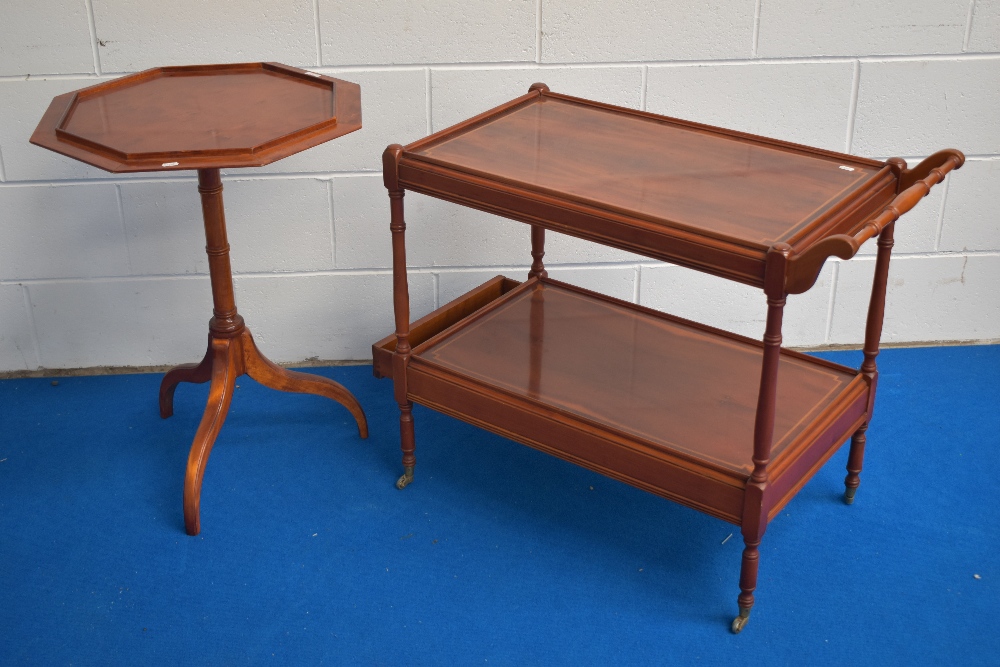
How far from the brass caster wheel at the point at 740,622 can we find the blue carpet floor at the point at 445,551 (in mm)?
18

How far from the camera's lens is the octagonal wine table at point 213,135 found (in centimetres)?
214

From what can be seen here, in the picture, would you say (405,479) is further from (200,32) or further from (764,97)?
(764,97)

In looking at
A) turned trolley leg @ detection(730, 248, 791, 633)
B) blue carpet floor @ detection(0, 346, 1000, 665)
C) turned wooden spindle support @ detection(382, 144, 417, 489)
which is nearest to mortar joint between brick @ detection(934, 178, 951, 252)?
blue carpet floor @ detection(0, 346, 1000, 665)

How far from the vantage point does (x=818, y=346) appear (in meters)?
3.27

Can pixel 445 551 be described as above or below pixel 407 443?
below

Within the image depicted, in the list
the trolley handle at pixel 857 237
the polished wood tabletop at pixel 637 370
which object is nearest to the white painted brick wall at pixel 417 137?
the polished wood tabletop at pixel 637 370

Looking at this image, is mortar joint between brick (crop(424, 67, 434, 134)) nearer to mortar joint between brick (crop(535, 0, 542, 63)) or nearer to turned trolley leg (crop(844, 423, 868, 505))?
mortar joint between brick (crop(535, 0, 542, 63))

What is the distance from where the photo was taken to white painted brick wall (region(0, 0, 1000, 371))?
9.30 feet

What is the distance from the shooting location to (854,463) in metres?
2.56

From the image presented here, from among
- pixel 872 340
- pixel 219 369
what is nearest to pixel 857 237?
pixel 872 340

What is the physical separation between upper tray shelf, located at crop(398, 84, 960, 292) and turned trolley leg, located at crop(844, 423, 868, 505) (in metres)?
0.61

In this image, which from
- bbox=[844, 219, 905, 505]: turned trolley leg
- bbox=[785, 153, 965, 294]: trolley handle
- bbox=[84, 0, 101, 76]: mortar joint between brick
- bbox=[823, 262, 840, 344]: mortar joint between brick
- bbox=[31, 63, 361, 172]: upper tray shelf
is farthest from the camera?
bbox=[823, 262, 840, 344]: mortar joint between brick

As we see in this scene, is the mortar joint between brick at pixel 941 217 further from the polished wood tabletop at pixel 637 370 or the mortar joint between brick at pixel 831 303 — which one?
the polished wood tabletop at pixel 637 370

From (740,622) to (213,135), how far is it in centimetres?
144
